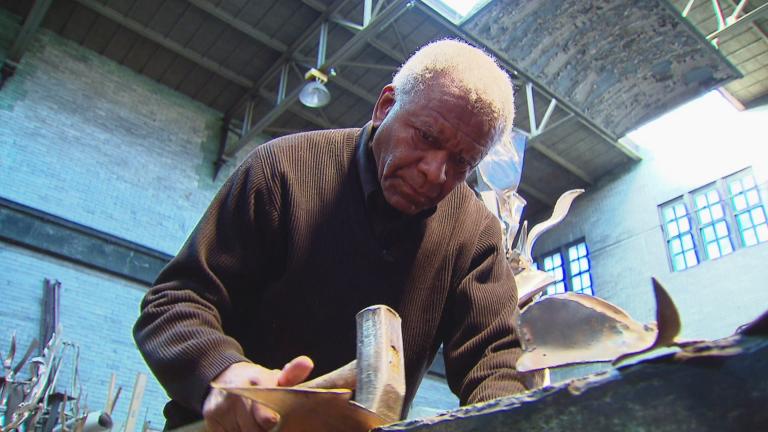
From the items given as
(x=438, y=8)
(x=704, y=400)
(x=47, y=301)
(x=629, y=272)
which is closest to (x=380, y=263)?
(x=704, y=400)

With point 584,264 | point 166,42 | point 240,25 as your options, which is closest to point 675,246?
point 584,264

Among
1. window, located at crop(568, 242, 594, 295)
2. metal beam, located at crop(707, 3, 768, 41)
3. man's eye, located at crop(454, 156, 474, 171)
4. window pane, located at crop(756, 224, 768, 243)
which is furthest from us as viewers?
window, located at crop(568, 242, 594, 295)

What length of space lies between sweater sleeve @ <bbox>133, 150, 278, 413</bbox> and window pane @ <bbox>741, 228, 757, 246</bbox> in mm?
8621

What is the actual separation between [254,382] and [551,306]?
45 centimetres

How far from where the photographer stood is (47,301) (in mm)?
6809

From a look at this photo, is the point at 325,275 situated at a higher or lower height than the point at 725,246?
lower

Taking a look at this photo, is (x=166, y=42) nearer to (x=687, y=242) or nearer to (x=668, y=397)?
(x=687, y=242)

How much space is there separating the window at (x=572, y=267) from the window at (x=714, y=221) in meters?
1.45

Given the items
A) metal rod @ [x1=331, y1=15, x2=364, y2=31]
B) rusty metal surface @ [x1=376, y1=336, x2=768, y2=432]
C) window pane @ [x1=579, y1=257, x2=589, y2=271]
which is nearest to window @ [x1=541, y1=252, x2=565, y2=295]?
window pane @ [x1=579, y1=257, x2=589, y2=271]

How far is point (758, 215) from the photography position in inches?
335

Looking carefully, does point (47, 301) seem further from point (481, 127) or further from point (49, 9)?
point (481, 127)

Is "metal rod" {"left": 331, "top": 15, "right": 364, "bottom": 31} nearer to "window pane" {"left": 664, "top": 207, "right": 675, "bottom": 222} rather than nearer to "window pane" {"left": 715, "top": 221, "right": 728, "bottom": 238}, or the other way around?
"window pane" {"left": 664, "top": 207, "right": 675, "bottom": 222}

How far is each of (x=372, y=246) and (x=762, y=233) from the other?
853cm

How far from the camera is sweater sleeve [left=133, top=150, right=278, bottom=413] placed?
1.07 metres
